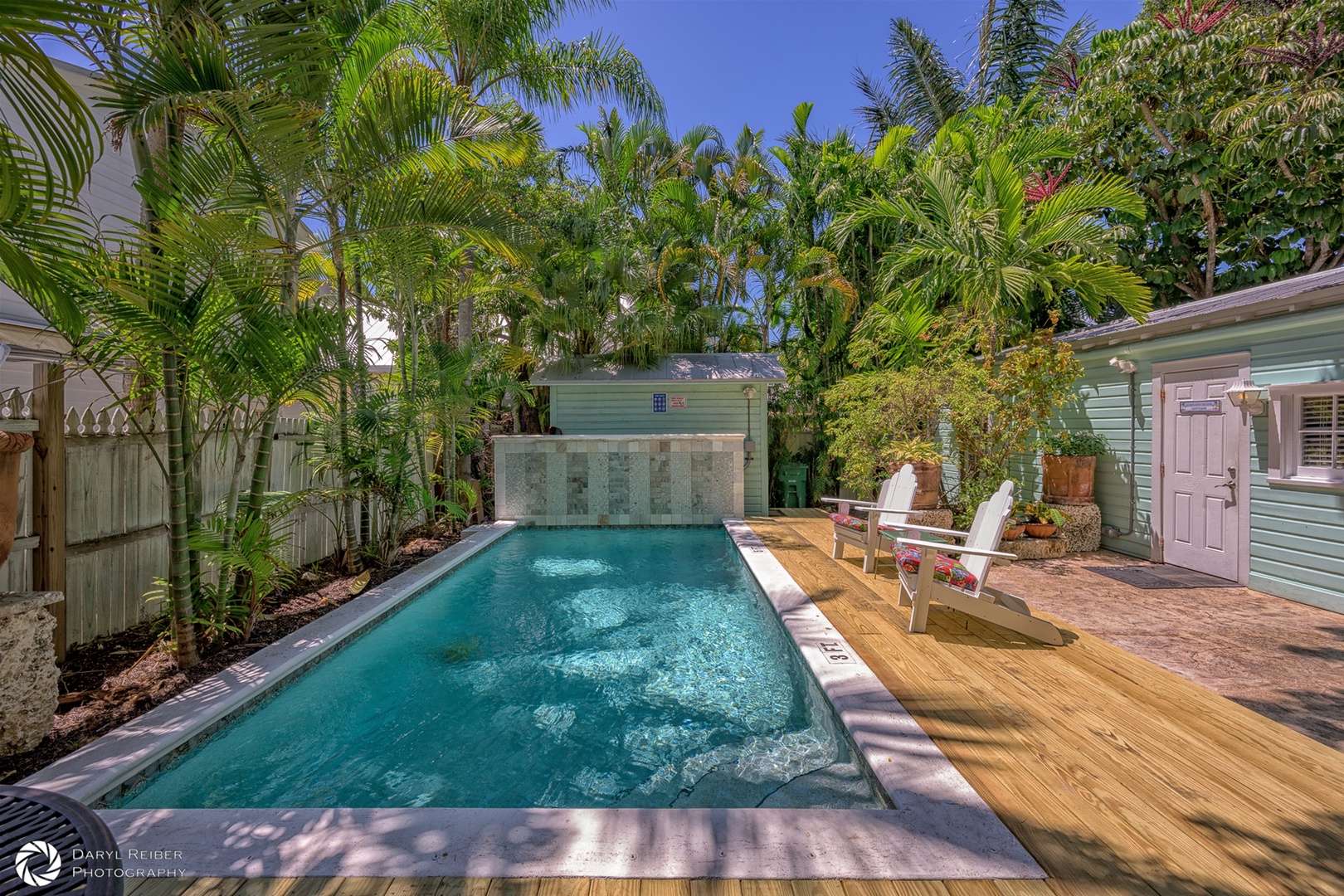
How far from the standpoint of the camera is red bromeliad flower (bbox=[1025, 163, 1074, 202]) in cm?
916

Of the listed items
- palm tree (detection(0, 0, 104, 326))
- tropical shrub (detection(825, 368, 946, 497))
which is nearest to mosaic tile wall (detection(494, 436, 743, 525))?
tropical shrub (detection(825, 368, 946, 497))

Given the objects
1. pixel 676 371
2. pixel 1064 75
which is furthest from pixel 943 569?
pixel 1064 75

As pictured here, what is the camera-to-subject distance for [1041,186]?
30.7ft

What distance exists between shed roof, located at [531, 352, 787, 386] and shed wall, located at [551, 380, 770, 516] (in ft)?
0.58

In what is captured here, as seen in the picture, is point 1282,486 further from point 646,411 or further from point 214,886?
point 646,411

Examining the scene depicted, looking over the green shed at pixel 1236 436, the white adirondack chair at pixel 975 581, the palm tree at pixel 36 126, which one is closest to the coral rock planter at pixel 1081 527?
the green shed at pixel 1236 436

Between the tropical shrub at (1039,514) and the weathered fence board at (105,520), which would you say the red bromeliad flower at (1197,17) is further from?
the weathered fence board at (105,520)

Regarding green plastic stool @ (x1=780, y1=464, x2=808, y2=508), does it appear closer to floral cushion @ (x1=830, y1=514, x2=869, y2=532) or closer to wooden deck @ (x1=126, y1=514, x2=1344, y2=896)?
floral cushion @ (x1=830, y1=514, x2=869, y2=532)

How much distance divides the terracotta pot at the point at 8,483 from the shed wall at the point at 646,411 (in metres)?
8.94

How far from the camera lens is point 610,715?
338 centimetres

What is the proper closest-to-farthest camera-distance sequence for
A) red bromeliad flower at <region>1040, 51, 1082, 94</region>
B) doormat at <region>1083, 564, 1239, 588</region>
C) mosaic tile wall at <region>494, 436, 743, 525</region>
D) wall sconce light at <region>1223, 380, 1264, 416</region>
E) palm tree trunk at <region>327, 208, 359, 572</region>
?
palm tree trunk at <region>327, 208, 359, 572</region> → wall sconce light at <region>1223, 380, 1264, 416</region> → doormat at <region>1083, 564, 1239, 588</region> → mosaic tile wall at <region>494, 436, 743, 525</region> → red bromeliad flower at <region>1040, 51, 1082, 94</region>

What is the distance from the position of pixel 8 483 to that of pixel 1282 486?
884 cm

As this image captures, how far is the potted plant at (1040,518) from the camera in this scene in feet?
23.0

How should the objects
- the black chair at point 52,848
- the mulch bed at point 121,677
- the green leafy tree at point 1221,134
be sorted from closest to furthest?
the black chair at point 52,848, the mulch bed at point 121,677, the green leafy tree at point 1221,134
